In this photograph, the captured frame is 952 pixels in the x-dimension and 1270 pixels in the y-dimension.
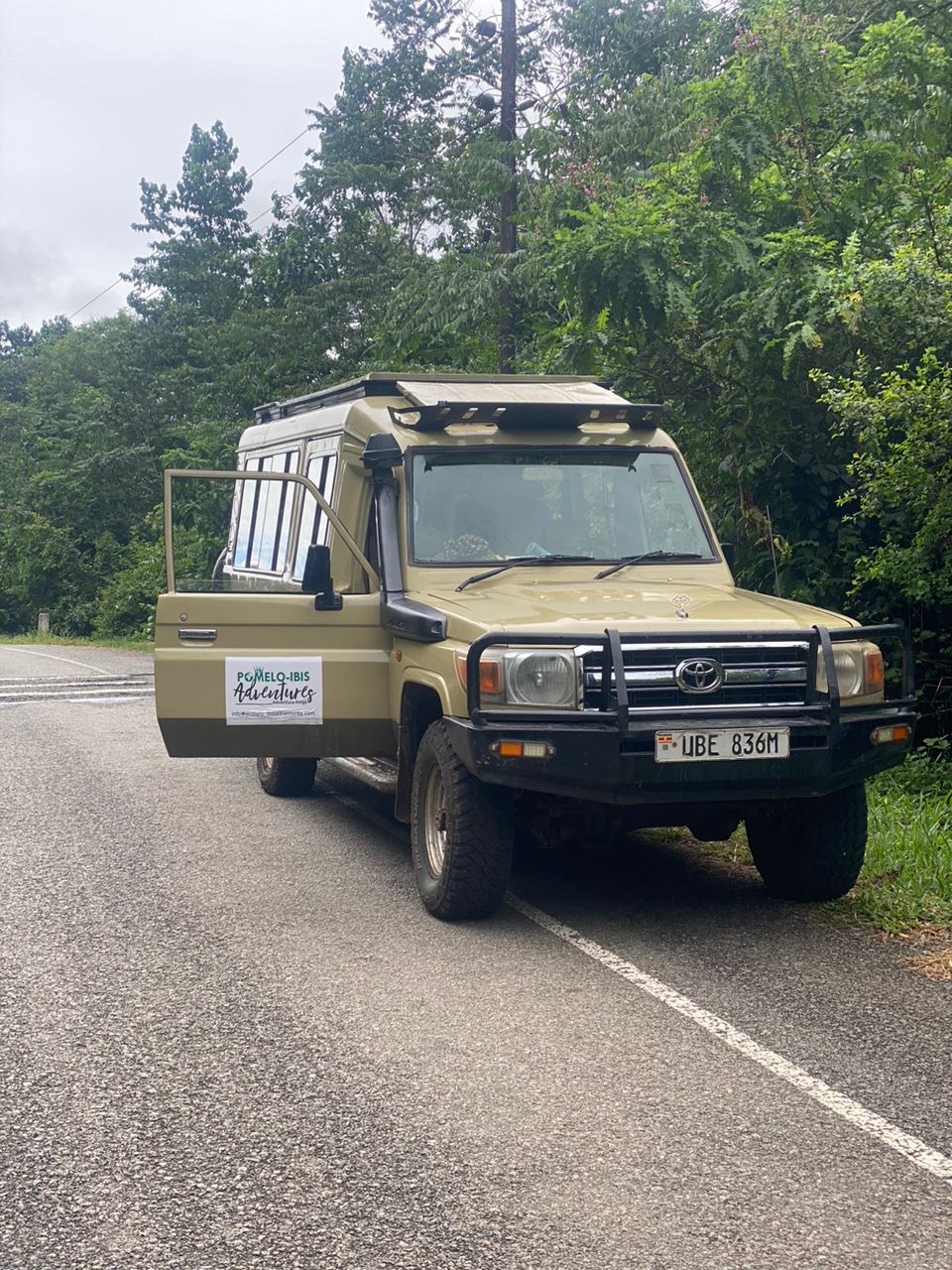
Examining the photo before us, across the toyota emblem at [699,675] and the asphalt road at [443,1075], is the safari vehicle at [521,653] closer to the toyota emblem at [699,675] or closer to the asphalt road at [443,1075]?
the toyota emblem at [699,675]

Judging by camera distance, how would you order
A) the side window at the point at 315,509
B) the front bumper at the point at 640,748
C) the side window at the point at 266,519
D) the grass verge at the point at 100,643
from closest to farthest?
the front bumper at the point at 640,748
the side window at the point at 315,509
the side window at the point at 266,519
the grass verge at the point at 100,643

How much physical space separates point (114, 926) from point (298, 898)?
3.00 ft


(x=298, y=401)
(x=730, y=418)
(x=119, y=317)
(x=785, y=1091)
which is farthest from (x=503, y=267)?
(x=119, y=317)

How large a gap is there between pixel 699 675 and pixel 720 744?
1.01 ft

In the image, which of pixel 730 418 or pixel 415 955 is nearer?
pixel 415 955

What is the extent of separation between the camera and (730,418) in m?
11.6

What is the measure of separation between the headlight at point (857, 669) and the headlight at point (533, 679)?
3.61ft

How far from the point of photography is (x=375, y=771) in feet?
26.8

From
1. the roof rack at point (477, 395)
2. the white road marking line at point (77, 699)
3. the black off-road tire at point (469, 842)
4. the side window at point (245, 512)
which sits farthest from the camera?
the white road marking line at point (77, 699)

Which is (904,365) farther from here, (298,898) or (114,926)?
(114,926)

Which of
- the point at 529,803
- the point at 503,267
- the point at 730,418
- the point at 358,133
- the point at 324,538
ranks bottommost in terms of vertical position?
the point at 529,803

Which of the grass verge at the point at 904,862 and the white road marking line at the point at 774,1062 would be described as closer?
the white road marking line at the point at 774,1062

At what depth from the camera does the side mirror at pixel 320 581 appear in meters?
7.09

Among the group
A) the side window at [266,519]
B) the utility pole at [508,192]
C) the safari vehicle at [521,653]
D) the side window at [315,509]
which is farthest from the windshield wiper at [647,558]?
the utility pole at [508,192]
